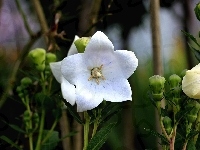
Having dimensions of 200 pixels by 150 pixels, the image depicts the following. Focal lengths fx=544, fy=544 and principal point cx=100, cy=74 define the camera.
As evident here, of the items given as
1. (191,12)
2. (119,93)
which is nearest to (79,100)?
(119,93)

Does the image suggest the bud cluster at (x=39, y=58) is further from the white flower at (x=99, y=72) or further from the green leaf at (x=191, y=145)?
the green leaf at (x=191, y=145)

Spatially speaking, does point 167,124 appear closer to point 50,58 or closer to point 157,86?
point 157,86

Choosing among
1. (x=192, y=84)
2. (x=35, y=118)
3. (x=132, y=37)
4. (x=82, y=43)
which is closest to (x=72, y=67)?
(x=82, y=43)

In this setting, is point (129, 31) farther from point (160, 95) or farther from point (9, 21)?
point (160, 95)

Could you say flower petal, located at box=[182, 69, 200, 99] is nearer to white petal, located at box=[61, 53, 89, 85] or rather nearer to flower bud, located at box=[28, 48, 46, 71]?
white petal, located at box=[61, 53, 89, 85]

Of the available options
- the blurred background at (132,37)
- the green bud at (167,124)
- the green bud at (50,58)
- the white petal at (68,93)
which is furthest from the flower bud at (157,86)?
the blurred background at (132,37)

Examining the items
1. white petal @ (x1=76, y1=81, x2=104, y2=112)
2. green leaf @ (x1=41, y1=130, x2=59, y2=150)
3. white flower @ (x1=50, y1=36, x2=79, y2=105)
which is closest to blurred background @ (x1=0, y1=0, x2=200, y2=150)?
green leaf @ (x1=41, y1=130, x2=59, y2=150)

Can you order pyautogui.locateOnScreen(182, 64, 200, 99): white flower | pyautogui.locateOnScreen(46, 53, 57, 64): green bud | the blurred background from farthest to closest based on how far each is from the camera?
the blurred background → pyautogui.locateOnScreen(46, 53, 57, 64): green bud → pyautogui.locateOnScreen(182, 64, 200, 99): white flower
